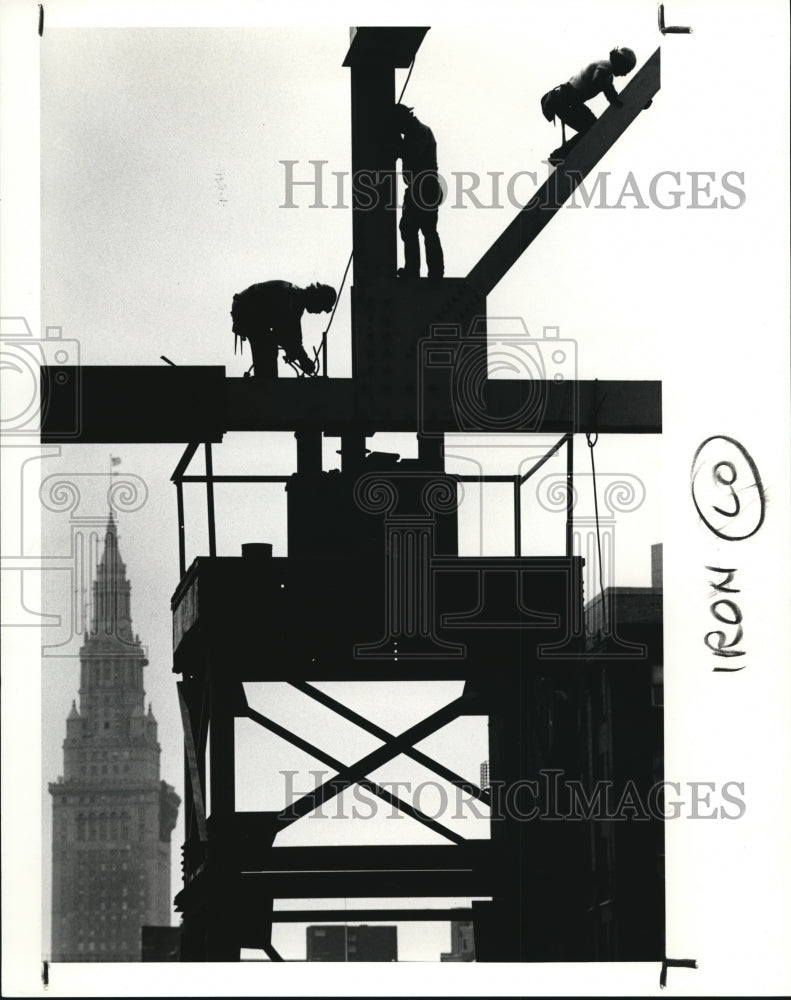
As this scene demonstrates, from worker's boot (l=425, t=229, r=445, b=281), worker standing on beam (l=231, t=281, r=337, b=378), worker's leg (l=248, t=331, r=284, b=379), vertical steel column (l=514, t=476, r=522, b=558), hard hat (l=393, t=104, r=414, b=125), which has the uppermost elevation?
hard hat (l=393, t=104, r=414, b=125)

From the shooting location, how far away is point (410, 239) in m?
11.7

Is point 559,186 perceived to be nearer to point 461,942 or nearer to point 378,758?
point 378,758

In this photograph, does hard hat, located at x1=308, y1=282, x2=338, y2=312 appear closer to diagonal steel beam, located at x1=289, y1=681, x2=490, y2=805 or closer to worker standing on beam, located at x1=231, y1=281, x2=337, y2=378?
worker standing on beam, located at x1=231, y1=281, x2=337, y2=378

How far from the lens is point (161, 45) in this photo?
1030 centimetres

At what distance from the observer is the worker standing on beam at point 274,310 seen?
12.1 m

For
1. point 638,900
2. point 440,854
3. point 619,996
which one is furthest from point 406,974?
point 638,900

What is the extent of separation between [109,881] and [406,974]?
4.90 metres

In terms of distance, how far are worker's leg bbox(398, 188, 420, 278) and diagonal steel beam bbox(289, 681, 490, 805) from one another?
12.4 ft

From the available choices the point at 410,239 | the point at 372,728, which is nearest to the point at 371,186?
the point at 410,239

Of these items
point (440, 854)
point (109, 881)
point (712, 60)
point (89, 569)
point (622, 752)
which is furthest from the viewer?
point (622, 752)

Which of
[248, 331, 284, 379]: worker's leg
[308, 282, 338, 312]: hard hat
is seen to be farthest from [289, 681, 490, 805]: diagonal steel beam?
[308, 282, 338, 312]: hard hat

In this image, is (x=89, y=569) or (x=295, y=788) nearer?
(x=89, y=569)

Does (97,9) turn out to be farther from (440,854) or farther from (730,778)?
(440,854)

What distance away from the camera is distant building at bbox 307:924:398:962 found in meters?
14.2
